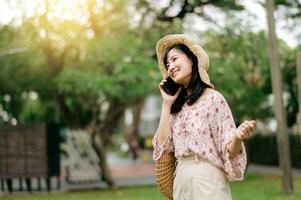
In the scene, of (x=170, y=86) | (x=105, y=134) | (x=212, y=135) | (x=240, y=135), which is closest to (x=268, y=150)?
(x=105, y=134)

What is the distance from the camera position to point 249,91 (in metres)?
19.3

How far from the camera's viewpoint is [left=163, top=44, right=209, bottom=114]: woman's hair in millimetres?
3377

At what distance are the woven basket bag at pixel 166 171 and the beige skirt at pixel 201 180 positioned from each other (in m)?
0.16

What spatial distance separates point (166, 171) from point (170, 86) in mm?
490

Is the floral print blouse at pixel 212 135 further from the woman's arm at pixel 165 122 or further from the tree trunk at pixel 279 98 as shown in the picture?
the tree trunk at pixel 279 98

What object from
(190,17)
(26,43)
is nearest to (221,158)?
(190,17)

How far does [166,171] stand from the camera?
11.6ft

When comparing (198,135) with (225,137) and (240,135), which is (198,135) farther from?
(240,135)

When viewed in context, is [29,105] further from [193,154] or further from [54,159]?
[193,154]

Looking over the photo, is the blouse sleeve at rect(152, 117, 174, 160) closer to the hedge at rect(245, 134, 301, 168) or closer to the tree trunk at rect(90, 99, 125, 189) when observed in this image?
the tree trunk at rect(90, 99, 125, 189)

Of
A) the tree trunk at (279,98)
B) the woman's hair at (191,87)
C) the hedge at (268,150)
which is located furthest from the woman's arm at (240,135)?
the hedge at (268,150)

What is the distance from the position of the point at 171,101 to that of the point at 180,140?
0.26 meters

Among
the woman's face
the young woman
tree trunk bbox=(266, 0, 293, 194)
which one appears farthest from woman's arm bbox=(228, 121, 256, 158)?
tree trunk bbox=(266, 0, 293, 194)

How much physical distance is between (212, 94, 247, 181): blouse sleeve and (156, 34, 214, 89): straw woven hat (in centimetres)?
19
